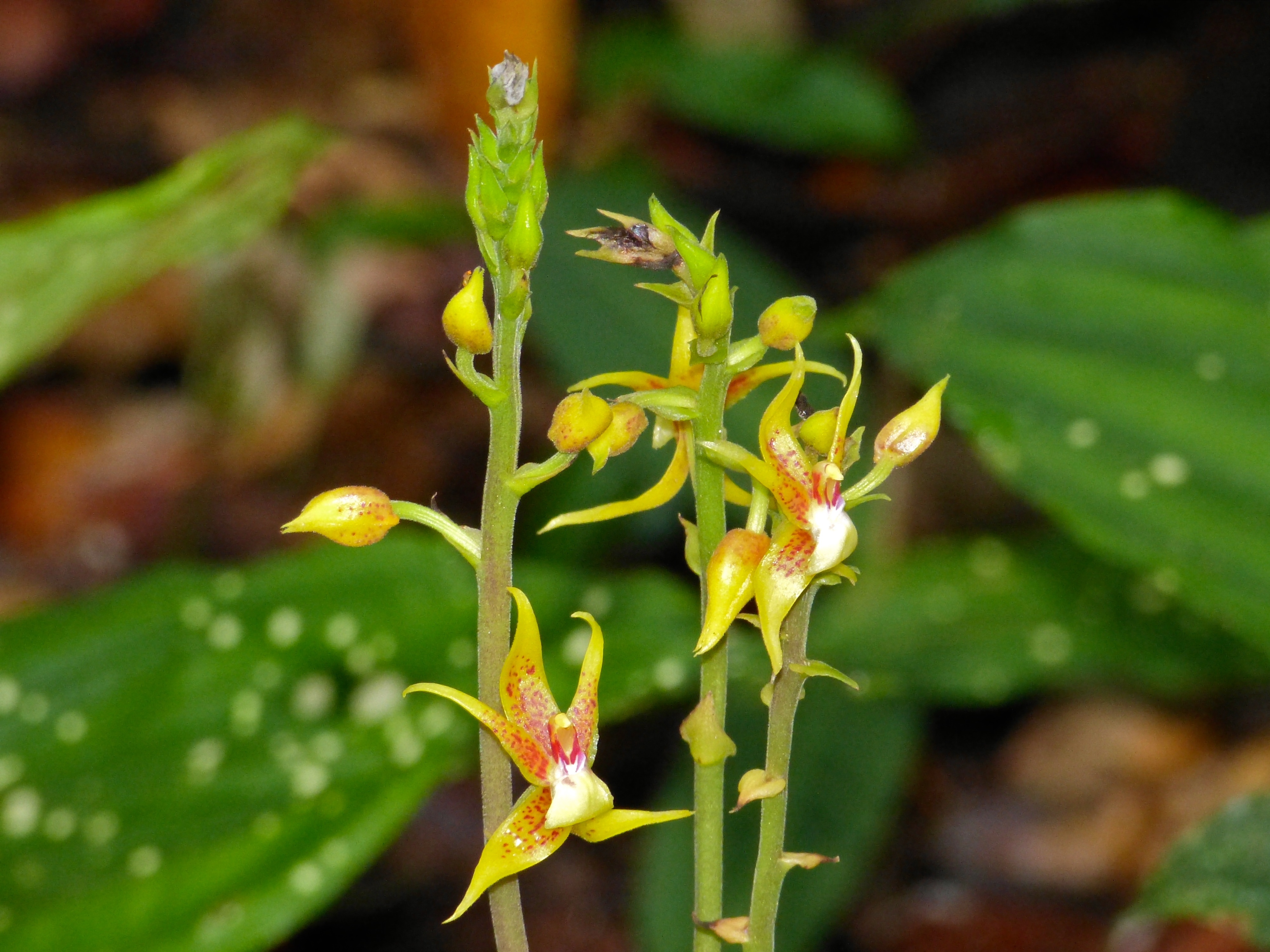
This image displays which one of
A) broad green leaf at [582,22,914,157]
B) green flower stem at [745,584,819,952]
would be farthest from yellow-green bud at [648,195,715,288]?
broad green leaf at [582,22,914,157]

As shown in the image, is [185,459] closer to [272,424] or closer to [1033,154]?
[272,424]

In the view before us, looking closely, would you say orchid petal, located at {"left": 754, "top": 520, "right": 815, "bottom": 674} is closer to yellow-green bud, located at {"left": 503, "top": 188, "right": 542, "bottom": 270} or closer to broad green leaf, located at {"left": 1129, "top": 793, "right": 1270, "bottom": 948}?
yellow-green bud, located at {"left": 503, "top": 188, "right": 542, "bottom": 270}

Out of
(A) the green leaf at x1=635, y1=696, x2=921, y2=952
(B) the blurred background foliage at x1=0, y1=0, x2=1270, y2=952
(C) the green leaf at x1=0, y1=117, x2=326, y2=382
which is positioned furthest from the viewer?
(A) the green leaf at x1=635, y1=696, x2=921, y2=952

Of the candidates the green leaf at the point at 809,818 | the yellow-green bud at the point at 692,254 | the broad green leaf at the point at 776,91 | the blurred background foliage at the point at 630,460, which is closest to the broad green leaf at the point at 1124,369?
the blurred background foliage at the point at 630,460

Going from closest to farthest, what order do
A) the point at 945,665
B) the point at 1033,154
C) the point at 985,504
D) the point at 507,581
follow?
1. the point at 507,581
2. the point at 945,665
3. the point at 985,504
4. the point at 1033,154

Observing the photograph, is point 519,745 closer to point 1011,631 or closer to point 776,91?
point 1011,631

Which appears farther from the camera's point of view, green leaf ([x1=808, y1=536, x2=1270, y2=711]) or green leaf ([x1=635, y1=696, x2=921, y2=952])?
green leaf ([x1=808, y1=536, x2=1270, y2=711])

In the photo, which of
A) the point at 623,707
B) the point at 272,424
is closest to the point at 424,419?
the point at 272,424

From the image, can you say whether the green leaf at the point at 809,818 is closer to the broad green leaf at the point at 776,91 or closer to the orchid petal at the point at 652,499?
the orchid petal at the point at 652,499

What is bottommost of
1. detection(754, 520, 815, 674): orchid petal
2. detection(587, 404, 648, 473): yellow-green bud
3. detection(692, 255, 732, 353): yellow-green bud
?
detection(754, 520, 815, 674): orchid petal
